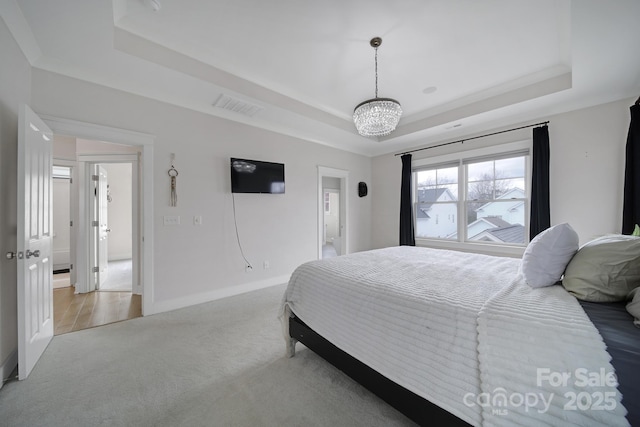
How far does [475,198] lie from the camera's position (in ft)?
13.0

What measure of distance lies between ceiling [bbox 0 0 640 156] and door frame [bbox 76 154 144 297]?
134cm

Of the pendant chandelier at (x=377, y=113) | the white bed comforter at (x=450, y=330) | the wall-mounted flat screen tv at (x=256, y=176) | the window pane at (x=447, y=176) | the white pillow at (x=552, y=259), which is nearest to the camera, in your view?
the white bed comforter at (x=450, y=330)

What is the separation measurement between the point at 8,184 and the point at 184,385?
207 centimetres

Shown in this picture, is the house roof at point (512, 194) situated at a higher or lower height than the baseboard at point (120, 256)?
higher

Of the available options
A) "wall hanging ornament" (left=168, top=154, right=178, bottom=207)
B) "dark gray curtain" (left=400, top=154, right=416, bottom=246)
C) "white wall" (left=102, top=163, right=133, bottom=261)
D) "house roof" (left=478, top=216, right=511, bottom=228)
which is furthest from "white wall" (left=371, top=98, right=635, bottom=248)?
"white wall" (left=102, top=163, right=133, bottom=261)

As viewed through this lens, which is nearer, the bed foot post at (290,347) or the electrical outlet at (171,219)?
the bed foot post at (290,347)

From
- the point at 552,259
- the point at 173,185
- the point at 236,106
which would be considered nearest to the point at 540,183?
the point at 552,259

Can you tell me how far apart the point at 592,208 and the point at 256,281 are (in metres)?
4.63

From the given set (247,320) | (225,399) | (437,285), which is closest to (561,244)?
(437,285)

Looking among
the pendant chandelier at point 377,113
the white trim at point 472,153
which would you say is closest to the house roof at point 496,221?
the white trim at point 472,153

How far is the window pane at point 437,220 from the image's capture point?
4.25 meters

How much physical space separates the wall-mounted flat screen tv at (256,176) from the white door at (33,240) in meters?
1.74

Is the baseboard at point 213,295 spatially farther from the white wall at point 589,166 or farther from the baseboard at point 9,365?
the white wall at point 589,166

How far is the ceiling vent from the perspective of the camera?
2.89 meters
